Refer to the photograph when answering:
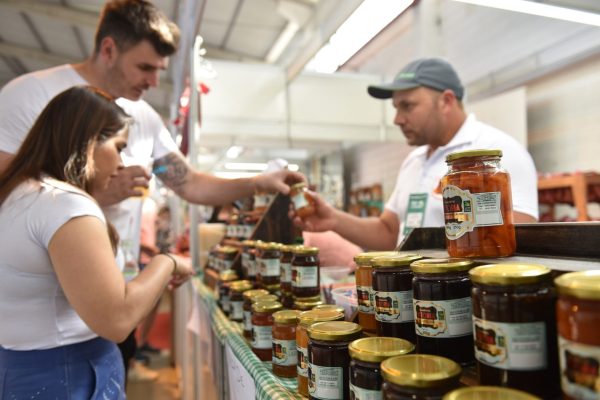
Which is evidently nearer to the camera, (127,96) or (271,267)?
(271,267)

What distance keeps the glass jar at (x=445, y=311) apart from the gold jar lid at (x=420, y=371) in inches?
2.1

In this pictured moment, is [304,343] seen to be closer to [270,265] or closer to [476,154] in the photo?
[476,154]

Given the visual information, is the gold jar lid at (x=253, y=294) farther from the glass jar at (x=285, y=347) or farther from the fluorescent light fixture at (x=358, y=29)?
the fluorescent light fixture at (x=358, y=29)

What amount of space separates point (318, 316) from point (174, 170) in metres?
1.81

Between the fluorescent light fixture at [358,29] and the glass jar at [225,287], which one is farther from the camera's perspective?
the fluorescent light fixture at [358,29]

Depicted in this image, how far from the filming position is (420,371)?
0.66m

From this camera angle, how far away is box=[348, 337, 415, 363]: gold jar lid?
2.44 feet

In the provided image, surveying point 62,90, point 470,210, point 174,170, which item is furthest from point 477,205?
point 174,170

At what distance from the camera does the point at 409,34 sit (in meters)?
6.83

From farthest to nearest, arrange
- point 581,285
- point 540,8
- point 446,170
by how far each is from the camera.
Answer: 1. point 540,8
2. point 446,170
3. point 581,285

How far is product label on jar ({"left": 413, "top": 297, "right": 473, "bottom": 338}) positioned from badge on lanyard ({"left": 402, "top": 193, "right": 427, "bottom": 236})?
141 centimetres

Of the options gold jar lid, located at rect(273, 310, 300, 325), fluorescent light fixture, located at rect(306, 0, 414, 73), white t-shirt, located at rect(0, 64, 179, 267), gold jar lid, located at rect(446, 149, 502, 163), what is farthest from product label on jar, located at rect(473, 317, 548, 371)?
fluorescent light fixture, located at rect(306, 0, 414, 73)

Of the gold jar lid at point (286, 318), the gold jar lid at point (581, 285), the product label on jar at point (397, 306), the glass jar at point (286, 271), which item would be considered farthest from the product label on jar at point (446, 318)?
the glass jar at point (286, 271)

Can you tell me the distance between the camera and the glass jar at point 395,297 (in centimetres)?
88
